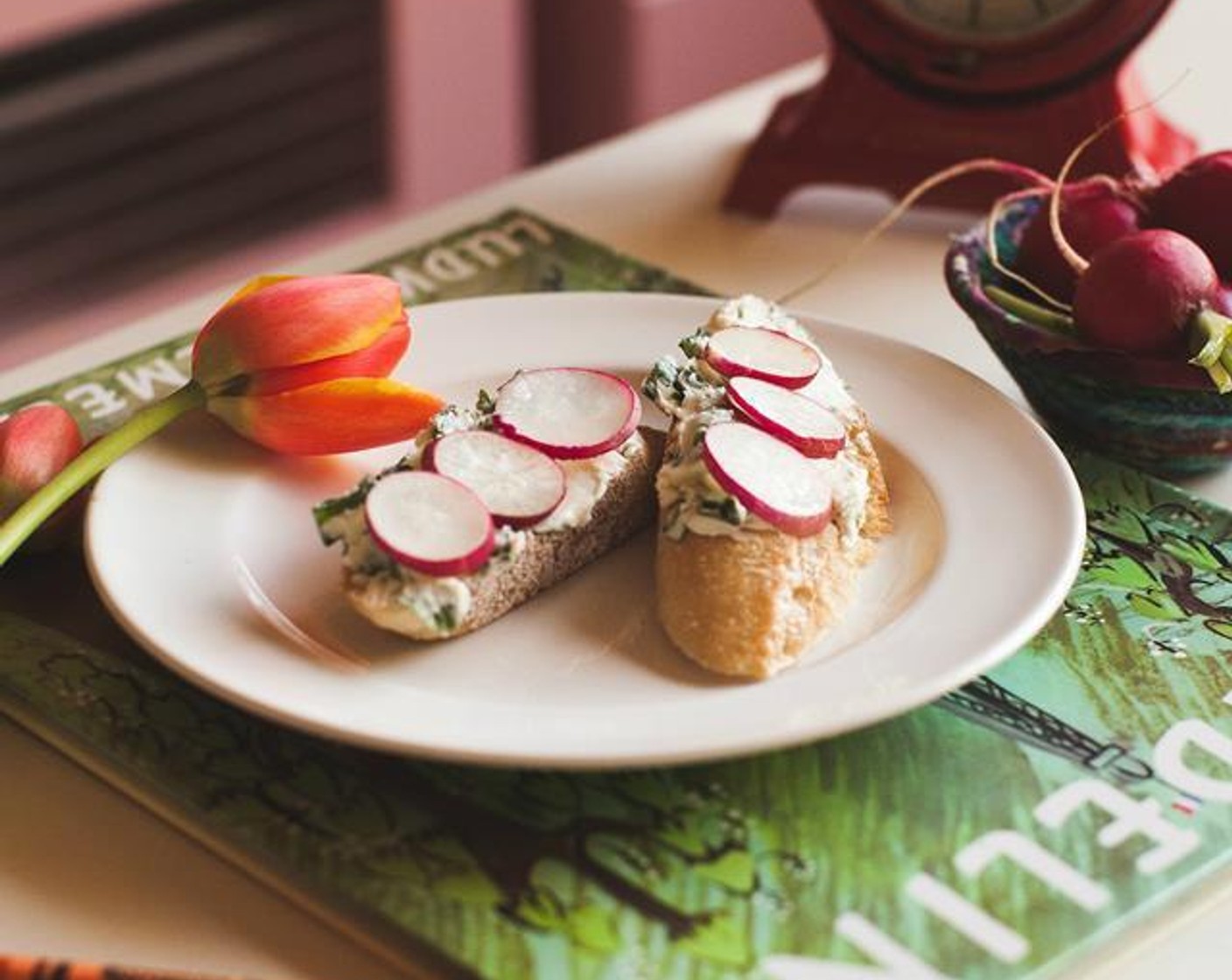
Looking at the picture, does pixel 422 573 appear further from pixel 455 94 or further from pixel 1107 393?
pixel 455 94

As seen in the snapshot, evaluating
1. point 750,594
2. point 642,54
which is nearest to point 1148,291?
point 750,594

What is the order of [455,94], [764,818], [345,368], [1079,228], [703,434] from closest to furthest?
1. [764,818]
2. [703,434]
3. [345,368]
4. [1079,228]
5. [455,94]

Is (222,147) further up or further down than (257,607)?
further down

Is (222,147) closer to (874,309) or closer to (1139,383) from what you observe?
(874,309)

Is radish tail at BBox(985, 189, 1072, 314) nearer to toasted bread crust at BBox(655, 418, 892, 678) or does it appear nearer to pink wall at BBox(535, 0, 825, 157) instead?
toasted bread crust at BBox(655, 418, 892, 678)

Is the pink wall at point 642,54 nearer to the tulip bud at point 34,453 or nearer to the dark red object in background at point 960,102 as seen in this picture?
the dark red object in background at point 960,102

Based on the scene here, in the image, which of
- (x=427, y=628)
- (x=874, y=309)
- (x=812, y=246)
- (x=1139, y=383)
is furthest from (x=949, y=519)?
(x=812, y=246)

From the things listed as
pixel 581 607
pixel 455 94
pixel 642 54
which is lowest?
pixel 455 94
